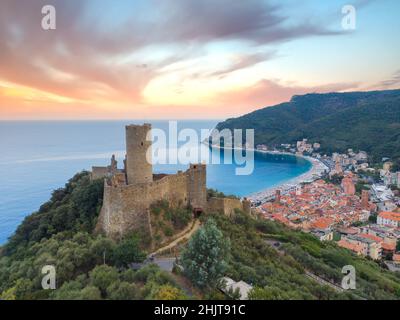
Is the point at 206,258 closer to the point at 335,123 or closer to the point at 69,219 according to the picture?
the point at 69,219

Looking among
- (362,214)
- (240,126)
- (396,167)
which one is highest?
(240,126)

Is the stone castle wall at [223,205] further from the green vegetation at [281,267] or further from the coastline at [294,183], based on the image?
the coastline at [294,183]

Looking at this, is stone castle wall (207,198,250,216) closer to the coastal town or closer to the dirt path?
the dirt path

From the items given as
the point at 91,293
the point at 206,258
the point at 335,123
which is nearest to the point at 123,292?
the point at 91,293
